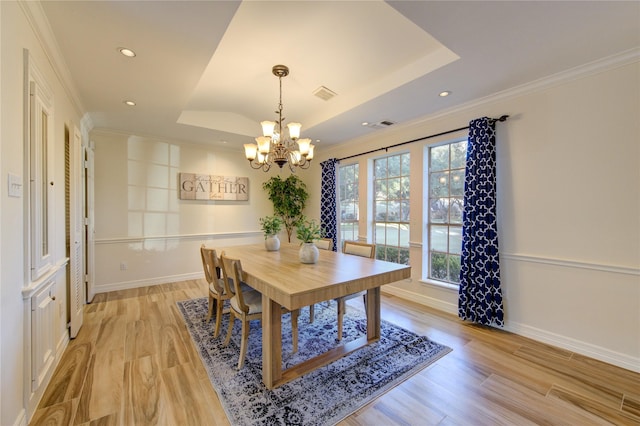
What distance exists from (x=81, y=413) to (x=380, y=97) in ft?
11.9

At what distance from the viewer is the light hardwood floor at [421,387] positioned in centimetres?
167

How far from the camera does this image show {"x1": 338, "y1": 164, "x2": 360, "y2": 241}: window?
189 inches

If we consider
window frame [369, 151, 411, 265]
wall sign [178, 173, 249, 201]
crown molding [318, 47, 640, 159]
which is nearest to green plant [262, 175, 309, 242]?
wall sign [178, 173, 249, 201]

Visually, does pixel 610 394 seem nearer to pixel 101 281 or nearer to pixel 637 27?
pixel 637 27

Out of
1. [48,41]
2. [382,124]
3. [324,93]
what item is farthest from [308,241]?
[48,41]

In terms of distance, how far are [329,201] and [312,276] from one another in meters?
3.02

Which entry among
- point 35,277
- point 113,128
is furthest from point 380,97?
point 113,128

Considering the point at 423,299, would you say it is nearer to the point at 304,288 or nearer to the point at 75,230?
the point at 304,288

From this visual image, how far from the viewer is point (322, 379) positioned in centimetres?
203

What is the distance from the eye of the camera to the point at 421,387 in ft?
6.39

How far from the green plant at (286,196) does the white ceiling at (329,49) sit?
2.01 meters

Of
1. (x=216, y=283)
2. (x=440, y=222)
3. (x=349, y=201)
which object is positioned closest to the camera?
(x=216, y=283)

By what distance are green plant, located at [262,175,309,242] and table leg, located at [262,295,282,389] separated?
3505 millimetres

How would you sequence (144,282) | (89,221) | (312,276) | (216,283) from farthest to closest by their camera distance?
(144,282), (89,221), (216,283), (312,276)
